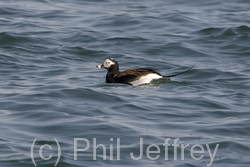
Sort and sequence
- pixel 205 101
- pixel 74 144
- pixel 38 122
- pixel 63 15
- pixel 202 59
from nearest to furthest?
pixel 74 144, pixel 38 122, pixel 205 101, pixel 202 59, pixel 63 15

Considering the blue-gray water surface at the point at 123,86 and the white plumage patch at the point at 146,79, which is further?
the white plumage patch at the point at 146,79

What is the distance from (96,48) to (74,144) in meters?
7.68

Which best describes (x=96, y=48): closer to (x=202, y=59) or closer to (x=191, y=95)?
(x=202, y=59)

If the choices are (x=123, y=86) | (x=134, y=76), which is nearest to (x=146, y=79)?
(x=134, y=76)

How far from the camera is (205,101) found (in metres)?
14.0

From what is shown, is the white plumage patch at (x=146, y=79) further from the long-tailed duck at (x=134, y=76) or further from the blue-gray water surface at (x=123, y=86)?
the blue-gray water surface at (x=123, y=86)

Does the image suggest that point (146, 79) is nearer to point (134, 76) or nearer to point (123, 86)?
point (134, 76)

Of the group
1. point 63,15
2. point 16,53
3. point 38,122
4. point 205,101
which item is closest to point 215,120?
point 205,101

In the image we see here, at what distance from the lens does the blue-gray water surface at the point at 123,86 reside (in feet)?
35.5

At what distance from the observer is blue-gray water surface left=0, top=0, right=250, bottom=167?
1082 cm

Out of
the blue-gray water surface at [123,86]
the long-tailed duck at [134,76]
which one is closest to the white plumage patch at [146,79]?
the long-tailed duck at [134,76]

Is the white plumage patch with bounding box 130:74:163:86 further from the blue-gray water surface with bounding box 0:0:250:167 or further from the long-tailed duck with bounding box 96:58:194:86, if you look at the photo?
the blue-gray water surface with bounding box 0:0:250:167

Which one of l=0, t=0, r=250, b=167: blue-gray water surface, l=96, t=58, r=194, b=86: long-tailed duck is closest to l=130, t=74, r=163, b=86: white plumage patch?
l=96, t=58, r=194, b=86: long-tailed duck

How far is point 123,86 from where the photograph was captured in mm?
15445
